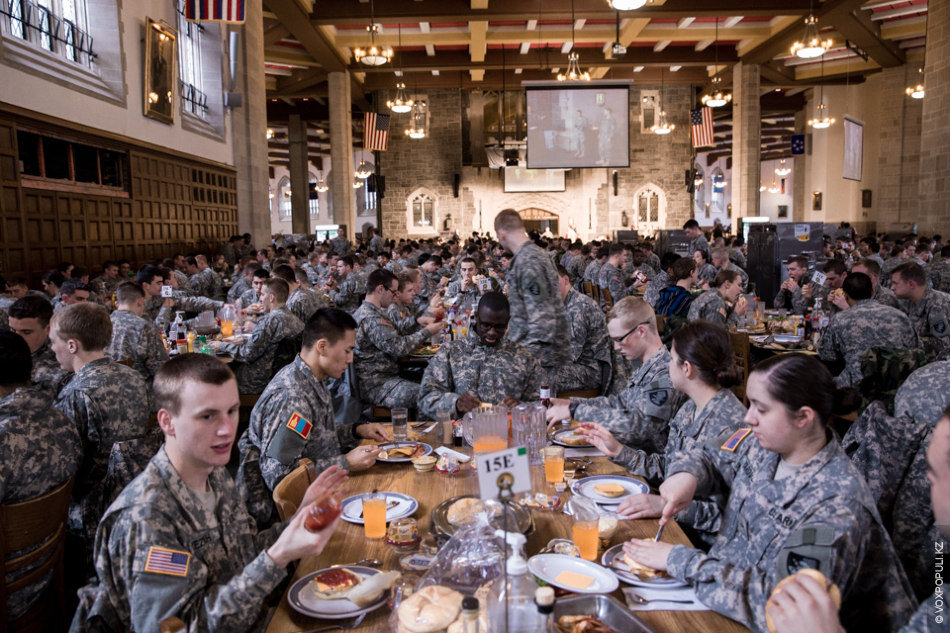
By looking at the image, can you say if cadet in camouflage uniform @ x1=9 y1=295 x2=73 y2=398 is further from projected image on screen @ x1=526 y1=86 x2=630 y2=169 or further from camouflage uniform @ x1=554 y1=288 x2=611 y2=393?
projected image on screen @ x1=526 y1=86 x2=630 y2=169

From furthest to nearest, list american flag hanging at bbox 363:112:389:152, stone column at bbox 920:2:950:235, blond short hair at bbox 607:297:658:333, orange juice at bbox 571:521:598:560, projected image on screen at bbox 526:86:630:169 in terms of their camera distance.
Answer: american flag hanging at bbox 363:112:389:152
projected image on screen at bbox 526:86:630:169
stone column at bbox 920:2:950:235
blond short hair at bbox 607:297:658:333
orange juice at bbox 571:521:598:560

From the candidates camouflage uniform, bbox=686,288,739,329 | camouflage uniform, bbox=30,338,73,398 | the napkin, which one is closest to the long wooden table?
the napkin

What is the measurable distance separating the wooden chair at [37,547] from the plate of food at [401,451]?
118 centimetres

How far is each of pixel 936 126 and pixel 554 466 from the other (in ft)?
46.2

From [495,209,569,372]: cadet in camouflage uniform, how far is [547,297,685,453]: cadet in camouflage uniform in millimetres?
1184

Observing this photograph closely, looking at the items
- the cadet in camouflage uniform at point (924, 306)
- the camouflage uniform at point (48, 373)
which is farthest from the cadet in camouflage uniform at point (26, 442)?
the cadet in camouflage uniform at point (924, 306)

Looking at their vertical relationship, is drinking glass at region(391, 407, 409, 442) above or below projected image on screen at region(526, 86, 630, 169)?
below

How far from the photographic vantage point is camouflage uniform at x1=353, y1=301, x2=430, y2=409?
15.2ft

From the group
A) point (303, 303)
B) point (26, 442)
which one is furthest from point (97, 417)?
point (303, 303)

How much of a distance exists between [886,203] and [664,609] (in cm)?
2251

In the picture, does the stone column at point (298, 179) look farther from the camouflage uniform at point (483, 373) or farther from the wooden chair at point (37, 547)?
the wooden chair at point (37, 547)

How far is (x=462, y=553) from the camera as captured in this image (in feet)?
5.63

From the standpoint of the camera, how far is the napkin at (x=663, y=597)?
1.64 meters

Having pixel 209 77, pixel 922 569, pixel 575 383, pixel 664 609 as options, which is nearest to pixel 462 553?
pixel 664 609
